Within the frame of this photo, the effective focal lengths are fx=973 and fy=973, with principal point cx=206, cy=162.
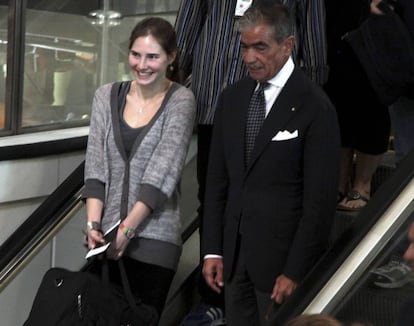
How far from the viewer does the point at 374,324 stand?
2.60m

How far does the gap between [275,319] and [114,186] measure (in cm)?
96

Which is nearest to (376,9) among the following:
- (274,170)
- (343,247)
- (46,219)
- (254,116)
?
(254,116)

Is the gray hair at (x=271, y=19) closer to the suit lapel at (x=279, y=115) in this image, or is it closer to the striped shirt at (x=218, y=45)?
the suit lapel at (x=279, y=115)

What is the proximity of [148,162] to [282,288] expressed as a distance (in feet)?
2.30

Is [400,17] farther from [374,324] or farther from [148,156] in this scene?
[374,324]

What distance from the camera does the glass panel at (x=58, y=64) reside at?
204 inches

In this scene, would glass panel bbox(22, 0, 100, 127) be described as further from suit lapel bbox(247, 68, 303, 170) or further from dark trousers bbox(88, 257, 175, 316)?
suit lapel bbox(247, 68, 303, 170)

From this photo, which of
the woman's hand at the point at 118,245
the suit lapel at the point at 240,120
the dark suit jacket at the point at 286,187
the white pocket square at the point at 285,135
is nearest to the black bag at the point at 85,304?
the woman's hand at the point at 118,245

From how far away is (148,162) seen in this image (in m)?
3.32

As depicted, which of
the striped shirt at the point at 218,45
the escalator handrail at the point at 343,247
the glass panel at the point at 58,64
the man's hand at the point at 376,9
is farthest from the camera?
the glass panel at the point at 58,64

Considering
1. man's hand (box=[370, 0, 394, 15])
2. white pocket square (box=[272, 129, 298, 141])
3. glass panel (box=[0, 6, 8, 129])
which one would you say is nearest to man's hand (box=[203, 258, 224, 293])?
white pocket square (box=[272, 129, 298, 141])

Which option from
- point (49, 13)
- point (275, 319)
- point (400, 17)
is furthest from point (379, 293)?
point (49, 13)

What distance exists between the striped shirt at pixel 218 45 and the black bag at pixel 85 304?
835mm

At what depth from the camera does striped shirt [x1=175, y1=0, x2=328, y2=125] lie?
3.58 meters
